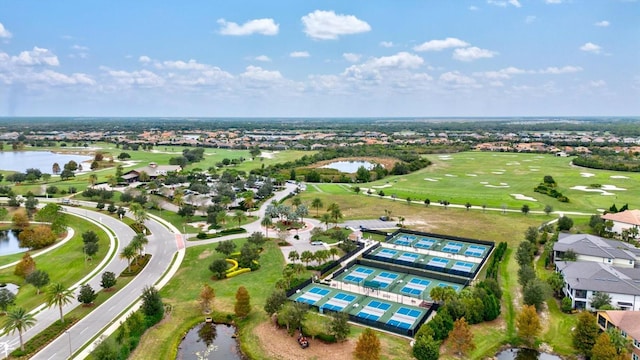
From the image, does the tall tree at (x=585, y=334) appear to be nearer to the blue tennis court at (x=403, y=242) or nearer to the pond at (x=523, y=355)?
the pond at (x=523, y=355)

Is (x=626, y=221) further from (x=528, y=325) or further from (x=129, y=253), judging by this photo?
(x=129, y=253)

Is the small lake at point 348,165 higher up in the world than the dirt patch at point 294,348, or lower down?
higher up

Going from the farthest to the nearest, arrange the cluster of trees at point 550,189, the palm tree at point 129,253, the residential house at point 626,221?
the cluster of trees at point 550,189 < the residential house at point 626,221 < the palm tree at point 129,253

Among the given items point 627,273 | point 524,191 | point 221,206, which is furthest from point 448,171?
point 627,273

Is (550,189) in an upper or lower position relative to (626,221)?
lower

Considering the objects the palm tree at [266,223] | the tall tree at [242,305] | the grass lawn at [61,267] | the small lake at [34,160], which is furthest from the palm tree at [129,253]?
the small lake at [34,160]

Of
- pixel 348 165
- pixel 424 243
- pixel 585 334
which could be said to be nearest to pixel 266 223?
pixel 424 243

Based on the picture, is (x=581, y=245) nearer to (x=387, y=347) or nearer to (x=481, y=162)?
(x=387, y=347)
